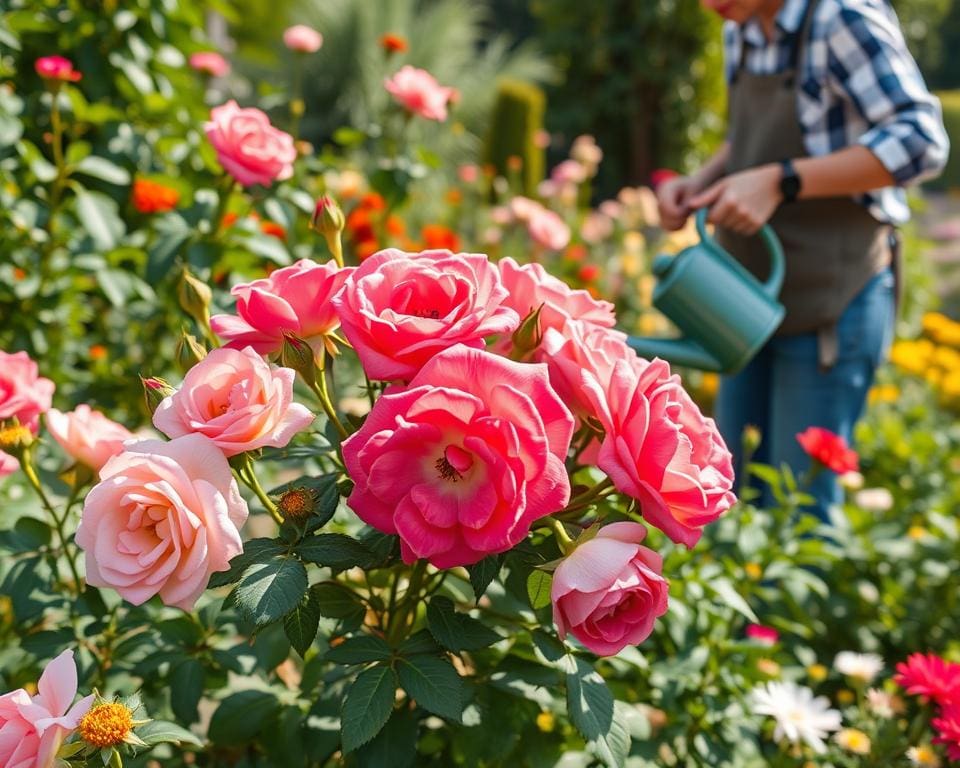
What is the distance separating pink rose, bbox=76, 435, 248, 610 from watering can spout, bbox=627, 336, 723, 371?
776 millimetres

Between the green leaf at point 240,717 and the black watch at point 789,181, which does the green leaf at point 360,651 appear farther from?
the black watch at point 789,181

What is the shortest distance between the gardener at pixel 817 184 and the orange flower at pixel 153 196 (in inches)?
35.4

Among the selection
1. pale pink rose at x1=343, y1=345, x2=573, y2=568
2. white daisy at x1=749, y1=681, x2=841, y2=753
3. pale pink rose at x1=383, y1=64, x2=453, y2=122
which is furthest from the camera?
pale pink rose at x1=383, y1=64, x2=453, y2=122

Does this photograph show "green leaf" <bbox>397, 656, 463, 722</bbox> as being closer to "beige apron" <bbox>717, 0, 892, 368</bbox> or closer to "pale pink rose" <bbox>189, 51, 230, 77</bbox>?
"beige apron" <bbox>717, 0, 892, 368</bbox>

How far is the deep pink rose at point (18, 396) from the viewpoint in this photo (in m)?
0.96

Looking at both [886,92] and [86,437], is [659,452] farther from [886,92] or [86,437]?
[886,92]

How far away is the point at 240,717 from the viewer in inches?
39.8

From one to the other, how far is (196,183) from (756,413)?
47.4 inches

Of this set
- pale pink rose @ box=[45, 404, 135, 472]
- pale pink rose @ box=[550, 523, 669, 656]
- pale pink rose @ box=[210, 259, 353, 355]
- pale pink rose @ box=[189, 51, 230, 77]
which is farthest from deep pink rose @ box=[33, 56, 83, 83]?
pale pink rose @ box=[550, 523, 669, 656]

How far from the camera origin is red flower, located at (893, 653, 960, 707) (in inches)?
41.4

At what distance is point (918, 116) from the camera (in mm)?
1496

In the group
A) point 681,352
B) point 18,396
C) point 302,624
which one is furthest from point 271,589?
point 681,352

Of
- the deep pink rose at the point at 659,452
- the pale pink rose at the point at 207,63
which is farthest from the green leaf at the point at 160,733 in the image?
the pale pink rose at the point at 207,63

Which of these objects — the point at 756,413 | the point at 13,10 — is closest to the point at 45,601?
the point at 13,10
